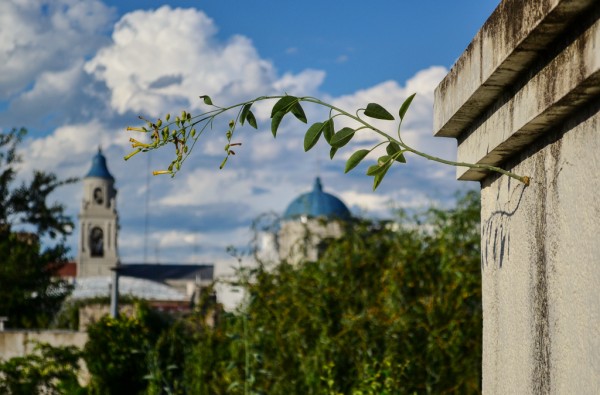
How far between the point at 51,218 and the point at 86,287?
555 inches

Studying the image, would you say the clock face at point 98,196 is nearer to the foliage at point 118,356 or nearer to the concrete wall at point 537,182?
the foliage at point 118,356

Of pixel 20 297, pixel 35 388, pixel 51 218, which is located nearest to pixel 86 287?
pixel 51 218

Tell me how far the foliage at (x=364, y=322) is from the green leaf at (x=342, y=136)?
4457 mm

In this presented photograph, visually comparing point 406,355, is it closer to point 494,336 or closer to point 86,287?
point 494,336

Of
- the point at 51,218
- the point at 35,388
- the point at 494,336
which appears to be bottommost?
the point at 35,388

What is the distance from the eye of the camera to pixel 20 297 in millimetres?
22953

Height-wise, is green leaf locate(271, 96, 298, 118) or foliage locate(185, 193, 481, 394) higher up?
green leaf locate(271, 96, 298, 118)

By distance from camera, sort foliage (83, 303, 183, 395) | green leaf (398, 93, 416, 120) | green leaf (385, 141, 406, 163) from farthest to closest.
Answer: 1. foliage (83, 303, 183, 395)
2. green leaf (385, 141, 406, 163)
3. green leaf (398, 93, 416, 120)

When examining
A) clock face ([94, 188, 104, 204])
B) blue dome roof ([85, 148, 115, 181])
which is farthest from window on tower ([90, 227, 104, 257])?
blue dome roof ([85, 148, 115, 181])

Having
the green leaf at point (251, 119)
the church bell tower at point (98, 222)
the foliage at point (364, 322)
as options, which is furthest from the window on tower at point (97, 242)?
the green leaf at point (251, 119)

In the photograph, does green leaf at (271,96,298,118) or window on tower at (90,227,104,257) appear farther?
window on tower at (90,227,104,257)

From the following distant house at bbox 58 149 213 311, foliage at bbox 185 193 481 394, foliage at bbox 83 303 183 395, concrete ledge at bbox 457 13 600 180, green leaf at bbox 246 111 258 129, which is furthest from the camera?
distant house at bbox 58 149 213 311

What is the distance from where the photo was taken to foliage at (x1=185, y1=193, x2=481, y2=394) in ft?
22.8

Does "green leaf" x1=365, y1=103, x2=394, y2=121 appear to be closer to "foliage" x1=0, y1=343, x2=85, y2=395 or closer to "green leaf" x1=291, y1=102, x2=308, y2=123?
"green leaf" x1=291, y1=102, x2=308, y2=123
